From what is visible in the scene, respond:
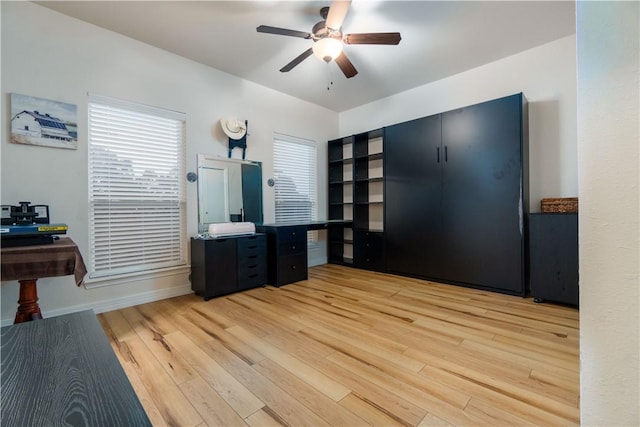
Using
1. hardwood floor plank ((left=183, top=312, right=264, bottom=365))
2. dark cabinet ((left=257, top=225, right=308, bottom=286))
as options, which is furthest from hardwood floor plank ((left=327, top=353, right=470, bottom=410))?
dark cabinet ((left=257, top=225, right=308, bottom=286))

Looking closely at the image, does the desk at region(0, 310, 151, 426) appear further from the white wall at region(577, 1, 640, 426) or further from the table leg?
the table leg

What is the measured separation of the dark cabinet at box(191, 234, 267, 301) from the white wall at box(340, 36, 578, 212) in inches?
131

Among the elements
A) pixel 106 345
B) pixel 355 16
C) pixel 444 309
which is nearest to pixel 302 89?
pixel 355 16

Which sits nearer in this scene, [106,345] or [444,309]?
[106,345]

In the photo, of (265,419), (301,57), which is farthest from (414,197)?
(265,419)

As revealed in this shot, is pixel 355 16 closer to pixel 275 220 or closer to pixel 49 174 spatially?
pixel 275 220

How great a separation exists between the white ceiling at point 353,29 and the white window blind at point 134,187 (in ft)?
2.51

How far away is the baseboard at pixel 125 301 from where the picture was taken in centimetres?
252

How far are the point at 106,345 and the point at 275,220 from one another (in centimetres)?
363

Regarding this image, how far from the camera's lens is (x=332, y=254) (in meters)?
5.06

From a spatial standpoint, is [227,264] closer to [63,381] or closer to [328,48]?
[328,48]

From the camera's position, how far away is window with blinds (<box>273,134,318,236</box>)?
4.36m

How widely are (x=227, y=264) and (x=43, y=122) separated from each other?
210cm

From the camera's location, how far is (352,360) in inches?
71.3
